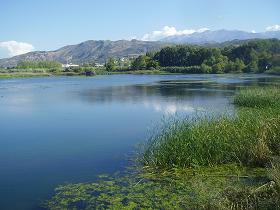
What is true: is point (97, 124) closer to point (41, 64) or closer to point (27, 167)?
point (27, 167)

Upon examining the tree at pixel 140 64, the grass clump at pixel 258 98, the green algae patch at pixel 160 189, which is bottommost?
the tree at pixel 140 64

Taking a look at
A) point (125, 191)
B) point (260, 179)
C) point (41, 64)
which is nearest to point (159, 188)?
point (125, 191)

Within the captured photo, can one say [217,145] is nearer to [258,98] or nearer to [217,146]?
[217,146]

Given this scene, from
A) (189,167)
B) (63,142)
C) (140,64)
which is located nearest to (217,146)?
(189,167)

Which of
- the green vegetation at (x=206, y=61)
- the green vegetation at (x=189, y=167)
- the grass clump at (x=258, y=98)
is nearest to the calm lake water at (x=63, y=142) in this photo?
the green vegetation at (x=189, y=167)

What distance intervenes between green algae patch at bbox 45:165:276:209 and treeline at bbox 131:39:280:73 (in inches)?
3476

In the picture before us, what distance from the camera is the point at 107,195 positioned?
10586 mm

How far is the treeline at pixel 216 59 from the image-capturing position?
104m

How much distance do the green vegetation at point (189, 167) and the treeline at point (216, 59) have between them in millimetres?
86557

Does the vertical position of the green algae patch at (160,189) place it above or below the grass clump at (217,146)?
below

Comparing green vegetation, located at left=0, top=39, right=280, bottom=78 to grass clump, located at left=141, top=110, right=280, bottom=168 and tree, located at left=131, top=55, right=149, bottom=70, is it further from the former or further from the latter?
grass clump, located at left=141, top=110, right=280, bottom=168

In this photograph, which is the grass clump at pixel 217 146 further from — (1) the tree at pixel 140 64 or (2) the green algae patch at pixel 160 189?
(1) the tree at pixel 140 64

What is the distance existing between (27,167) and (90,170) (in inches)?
96.4

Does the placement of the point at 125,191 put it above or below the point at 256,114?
below
